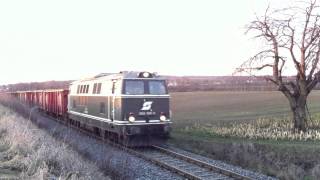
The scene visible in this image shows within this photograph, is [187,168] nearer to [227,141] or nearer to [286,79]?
[227,141]

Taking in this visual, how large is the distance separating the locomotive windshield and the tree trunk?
7.36 m

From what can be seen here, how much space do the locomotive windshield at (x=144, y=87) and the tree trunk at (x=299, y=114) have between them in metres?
7.36

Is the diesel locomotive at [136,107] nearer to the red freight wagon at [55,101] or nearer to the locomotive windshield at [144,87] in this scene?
the locomotive windshield at [144,87]

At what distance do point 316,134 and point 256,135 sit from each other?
8.50 ft

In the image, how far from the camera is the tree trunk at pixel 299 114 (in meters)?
24.5

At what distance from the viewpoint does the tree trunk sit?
24469 millimetres

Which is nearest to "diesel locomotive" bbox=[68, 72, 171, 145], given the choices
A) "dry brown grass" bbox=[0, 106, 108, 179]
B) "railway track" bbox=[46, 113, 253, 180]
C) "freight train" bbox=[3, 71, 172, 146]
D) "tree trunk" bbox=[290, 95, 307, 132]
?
"freight train" bbox=[3, 71, 172, 146]

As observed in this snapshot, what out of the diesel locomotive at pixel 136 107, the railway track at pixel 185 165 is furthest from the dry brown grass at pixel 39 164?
the diesel locomotive at pixel 136 107

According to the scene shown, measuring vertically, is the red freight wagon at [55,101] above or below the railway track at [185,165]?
above

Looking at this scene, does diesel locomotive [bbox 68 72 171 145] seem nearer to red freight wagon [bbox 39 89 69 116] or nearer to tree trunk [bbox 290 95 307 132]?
tree trunk [bbox 290 95 307 132]

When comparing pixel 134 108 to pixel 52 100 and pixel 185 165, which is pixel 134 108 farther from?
pixel 52 100

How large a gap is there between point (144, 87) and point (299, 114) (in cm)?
855

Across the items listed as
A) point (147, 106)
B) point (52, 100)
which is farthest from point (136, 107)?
point (52, 100)

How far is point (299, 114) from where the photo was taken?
2475cm
